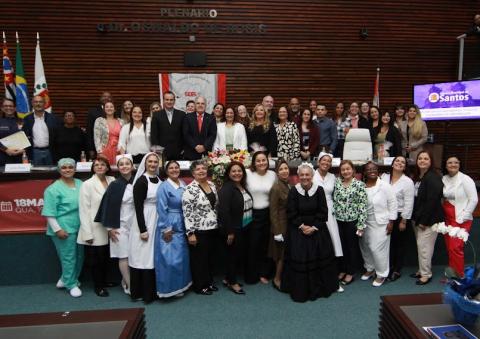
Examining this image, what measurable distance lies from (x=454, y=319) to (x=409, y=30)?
7.55 meters

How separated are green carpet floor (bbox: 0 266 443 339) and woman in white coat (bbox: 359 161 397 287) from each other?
0.26m

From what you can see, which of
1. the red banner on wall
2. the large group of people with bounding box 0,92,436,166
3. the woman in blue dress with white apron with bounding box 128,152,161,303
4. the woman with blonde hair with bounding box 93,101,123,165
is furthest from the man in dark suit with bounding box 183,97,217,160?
the red banner on wall

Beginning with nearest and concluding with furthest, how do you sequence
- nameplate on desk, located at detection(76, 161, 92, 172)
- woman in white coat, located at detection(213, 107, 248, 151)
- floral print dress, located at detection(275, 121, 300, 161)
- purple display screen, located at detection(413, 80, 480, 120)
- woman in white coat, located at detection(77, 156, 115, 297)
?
woman in white coat, located at detection(77, 156, 115, 297) → nameplate on desk, located at detection(76, 161, 92, 172) → woman in white coat, located at detection(213, 107, 248, 151) → floral print dress, located at detection(275, 121, 300, 161) → purple display screen, located at detection(413, 80, 480, 120)

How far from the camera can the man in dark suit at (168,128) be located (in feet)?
15.9

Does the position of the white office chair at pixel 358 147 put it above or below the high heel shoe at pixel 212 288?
above

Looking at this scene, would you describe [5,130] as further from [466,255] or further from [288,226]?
[466,255]

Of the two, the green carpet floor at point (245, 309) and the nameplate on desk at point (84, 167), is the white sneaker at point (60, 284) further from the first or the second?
the nameplate on desk at point (84, 167)

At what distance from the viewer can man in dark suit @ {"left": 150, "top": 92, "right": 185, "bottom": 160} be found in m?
4.84

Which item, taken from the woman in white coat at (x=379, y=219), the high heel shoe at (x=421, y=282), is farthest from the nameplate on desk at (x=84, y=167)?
the high heel shoe at (x=421, y=282)

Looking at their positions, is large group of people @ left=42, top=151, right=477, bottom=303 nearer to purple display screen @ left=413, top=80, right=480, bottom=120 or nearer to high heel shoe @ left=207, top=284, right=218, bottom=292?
high heel shoe @ left=207, top=284, right=218, bottom=292

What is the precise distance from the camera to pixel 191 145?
4871 millimetres

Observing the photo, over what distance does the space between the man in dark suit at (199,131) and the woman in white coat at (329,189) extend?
63.9 inches

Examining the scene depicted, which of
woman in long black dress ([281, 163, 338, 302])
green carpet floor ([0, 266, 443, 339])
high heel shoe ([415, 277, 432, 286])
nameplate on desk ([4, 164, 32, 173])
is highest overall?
nameplate on desk ([4, 164, 32, 173])

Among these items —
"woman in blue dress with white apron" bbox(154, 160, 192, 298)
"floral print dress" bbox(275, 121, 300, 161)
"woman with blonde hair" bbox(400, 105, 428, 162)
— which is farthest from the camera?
"woman with blonde hair" bbox(400, 105, 428, 162)
